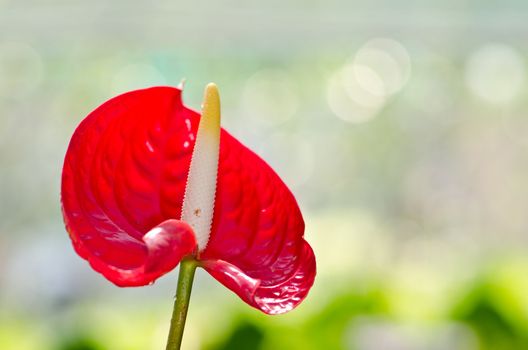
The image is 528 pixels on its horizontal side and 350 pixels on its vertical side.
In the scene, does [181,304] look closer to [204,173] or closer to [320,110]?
[204,173]

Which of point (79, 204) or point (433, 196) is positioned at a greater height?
point (433, 196)

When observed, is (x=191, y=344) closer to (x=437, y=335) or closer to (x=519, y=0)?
(x=437, y=335)

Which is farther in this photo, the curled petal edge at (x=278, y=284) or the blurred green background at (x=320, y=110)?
the blurred green background at (x=320, y=110)

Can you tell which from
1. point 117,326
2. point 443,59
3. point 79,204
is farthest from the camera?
point 443,59

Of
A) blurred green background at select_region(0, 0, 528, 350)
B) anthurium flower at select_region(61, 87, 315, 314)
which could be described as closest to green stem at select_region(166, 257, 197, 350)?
anthurium flower at select_region(61, 87, 315, 314)

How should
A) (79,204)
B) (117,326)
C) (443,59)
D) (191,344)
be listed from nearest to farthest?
(79,204) < (191,344) < (117,326) < (443,59)

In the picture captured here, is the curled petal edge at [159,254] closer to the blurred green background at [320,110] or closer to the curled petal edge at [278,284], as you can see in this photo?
the curled petal edge at [278,284]

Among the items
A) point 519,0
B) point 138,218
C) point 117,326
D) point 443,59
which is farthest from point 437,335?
point 443,59

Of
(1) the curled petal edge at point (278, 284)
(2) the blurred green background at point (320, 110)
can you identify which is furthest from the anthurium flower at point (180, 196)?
(2) the blurred green background at point (320, 110)
